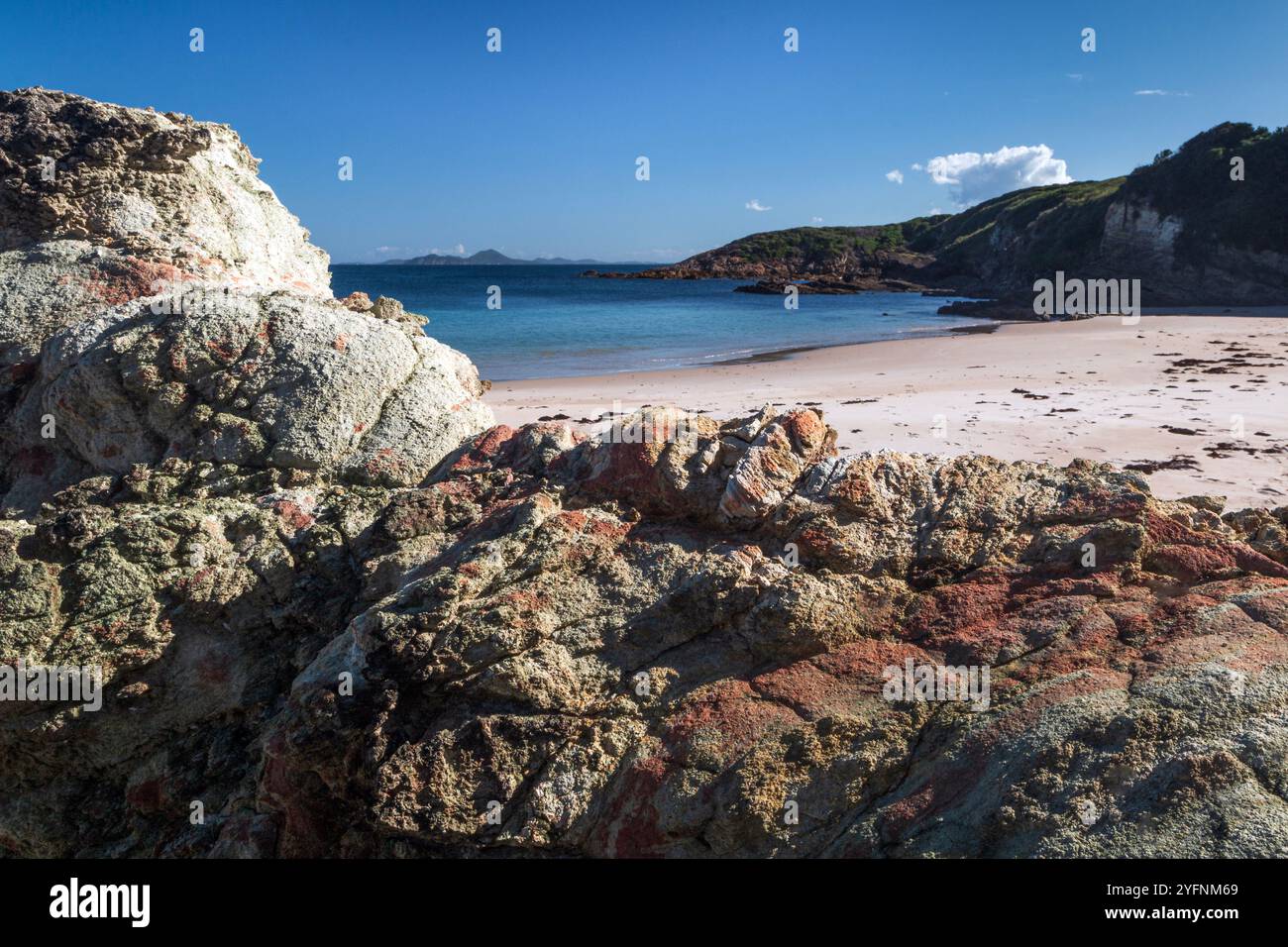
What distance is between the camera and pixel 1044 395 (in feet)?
51.1

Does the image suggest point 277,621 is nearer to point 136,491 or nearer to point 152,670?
point 152,670

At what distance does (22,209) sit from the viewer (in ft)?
23.3

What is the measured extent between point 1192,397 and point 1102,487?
12761 millimetres

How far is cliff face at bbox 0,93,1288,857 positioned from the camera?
307cm

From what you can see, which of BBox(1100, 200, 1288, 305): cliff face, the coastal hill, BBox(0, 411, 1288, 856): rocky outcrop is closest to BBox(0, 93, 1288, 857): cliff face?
BBox(0, 411, 1288, 856): rocky outcrop

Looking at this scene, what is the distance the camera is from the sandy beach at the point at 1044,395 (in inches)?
417

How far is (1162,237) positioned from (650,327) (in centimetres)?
3235

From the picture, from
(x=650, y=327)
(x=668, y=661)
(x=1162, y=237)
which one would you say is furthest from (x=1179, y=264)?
(x=668, y=661)

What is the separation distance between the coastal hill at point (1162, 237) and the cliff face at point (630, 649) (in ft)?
157

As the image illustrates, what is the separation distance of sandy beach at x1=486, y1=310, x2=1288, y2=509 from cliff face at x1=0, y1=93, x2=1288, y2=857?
4.86 metres

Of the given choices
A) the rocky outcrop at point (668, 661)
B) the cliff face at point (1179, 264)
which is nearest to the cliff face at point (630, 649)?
the rocky outcrop at point (668, 661)

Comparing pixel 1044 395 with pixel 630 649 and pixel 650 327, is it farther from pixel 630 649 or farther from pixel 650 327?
pixel 650 327

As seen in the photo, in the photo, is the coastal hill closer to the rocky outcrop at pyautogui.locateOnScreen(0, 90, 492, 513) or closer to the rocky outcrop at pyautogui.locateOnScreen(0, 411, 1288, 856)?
the rocky outcrop at pyautogui.locateOnScreen(0, 411, 1288, 856)

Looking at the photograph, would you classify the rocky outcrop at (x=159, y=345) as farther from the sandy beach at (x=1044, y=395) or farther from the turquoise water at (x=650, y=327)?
the turquoise water at (x=650, y=327)
